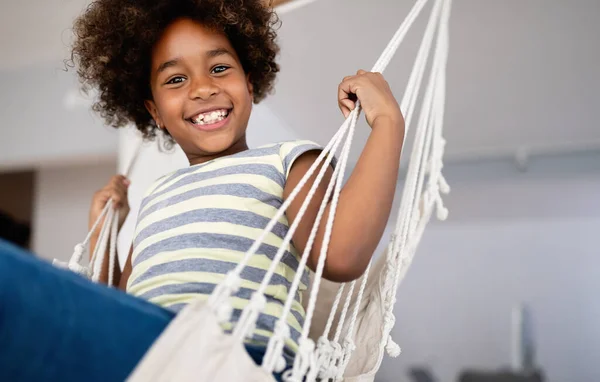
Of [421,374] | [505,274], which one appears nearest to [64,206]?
[421,374]

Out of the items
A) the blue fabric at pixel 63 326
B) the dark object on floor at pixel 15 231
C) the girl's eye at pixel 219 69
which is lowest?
the blue fabric at pixel 63 326

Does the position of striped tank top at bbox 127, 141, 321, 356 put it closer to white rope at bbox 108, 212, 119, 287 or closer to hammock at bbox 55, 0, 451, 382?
hammock at bbox 55, 0, 451, 382

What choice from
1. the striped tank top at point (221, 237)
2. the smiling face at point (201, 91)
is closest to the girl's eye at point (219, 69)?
the smiling face at point (201, 91)

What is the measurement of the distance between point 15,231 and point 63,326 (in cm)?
288

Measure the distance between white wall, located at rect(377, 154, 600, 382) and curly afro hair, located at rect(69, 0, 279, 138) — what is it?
1.40 meters

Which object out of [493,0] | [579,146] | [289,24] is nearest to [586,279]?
[579,146]

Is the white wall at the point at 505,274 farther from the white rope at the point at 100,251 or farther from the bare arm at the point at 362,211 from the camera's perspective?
the bare arm at the point at 362,211

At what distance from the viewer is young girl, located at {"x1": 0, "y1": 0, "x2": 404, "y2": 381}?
437mm

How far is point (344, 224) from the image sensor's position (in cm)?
62

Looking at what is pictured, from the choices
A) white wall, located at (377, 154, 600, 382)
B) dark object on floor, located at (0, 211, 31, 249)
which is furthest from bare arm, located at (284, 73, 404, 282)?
dark object on floor, located at (0, 211, 31, 249)

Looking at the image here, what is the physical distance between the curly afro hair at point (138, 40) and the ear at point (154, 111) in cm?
2

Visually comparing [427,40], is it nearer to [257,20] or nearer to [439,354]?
[257,20]

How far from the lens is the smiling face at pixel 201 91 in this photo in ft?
2.77

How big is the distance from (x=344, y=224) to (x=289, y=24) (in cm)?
78
